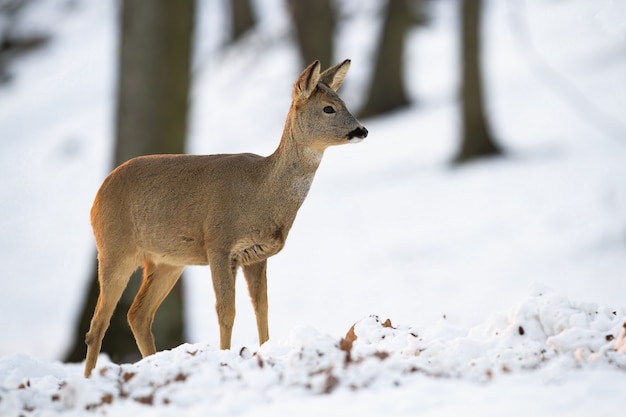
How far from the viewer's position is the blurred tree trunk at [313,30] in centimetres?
2181

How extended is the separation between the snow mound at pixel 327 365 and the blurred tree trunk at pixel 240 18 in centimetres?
2531

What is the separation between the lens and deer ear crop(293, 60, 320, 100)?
6.74 m

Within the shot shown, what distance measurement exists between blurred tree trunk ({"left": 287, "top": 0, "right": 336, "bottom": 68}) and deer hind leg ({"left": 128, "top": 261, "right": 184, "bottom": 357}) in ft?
47.0

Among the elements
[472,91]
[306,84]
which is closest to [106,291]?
[306,84]

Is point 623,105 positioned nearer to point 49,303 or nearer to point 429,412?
point 49,303

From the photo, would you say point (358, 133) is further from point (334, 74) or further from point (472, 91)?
point (472, 91)

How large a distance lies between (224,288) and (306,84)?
146 cm

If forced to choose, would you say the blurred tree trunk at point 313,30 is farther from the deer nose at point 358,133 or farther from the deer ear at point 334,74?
the deer nose at point 358,133

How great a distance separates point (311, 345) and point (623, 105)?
12.6 meters

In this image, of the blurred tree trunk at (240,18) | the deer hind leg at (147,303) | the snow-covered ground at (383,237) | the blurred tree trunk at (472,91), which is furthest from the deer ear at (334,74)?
the blurred tree trunk at (240,18)

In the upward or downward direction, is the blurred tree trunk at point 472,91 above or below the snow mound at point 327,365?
above

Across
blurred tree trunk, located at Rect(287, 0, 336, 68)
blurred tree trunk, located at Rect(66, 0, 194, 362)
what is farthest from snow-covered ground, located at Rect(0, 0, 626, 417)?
blurred tree trunk, located at Rect(287, 0, 336, 68)

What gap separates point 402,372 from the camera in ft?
17.4

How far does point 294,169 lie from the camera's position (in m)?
6.88
